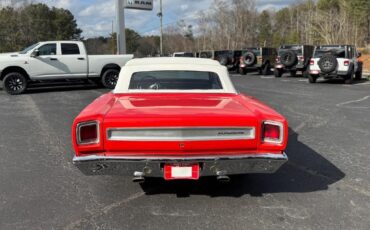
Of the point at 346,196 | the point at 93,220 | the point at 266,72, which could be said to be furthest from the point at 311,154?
the point at 266,72

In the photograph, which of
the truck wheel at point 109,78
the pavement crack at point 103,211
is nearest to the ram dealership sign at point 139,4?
the truck wheel at point 109,78

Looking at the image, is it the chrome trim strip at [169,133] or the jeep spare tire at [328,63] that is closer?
the chrome trim strip at [169,133]

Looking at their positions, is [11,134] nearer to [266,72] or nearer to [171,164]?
[171,164]

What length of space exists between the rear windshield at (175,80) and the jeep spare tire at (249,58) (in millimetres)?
20881

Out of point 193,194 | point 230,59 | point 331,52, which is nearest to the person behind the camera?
point 193,194

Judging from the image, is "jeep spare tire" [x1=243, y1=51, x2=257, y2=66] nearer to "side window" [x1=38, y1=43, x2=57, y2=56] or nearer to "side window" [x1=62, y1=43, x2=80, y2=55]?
"side window" [x1=62, y1=43, x2=80, y2=55]

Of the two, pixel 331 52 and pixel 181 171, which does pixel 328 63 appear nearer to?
pixel 331 52

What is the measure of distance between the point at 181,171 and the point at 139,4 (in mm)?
24139

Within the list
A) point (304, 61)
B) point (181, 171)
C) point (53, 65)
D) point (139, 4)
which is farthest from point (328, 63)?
point (181, 171)

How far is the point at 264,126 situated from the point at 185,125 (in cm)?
78

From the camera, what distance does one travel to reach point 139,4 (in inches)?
1037

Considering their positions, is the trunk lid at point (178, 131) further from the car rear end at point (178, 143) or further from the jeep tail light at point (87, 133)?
the jeep tail light at point (87, 133)

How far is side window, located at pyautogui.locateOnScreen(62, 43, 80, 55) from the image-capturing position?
1511 centimetres

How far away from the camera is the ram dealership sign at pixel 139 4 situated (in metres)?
25.7
